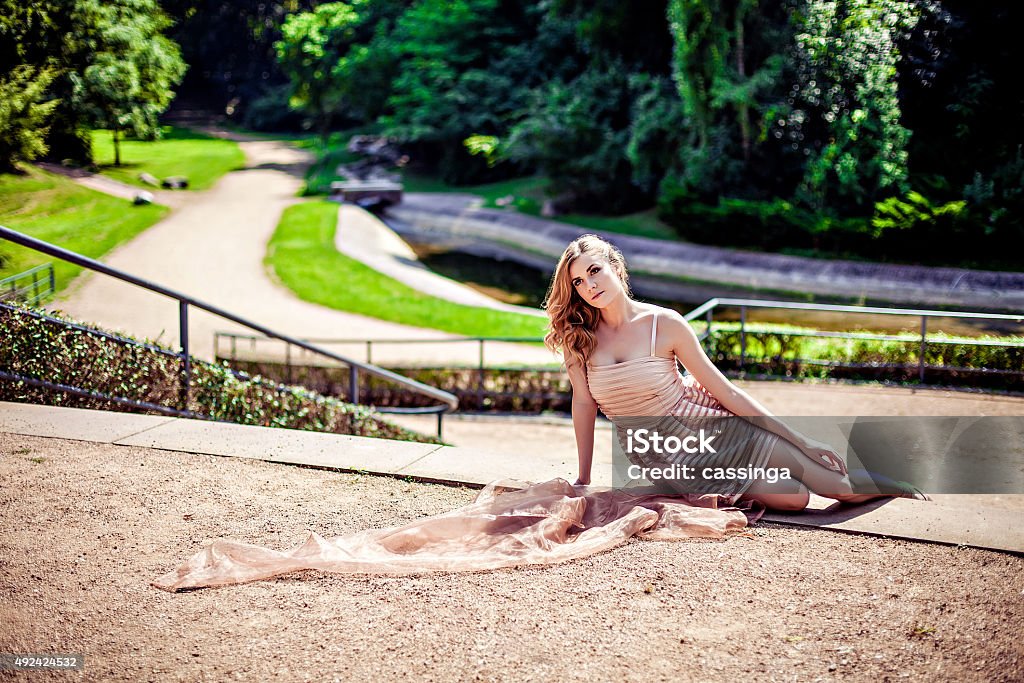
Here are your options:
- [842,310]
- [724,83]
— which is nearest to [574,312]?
[842,310]

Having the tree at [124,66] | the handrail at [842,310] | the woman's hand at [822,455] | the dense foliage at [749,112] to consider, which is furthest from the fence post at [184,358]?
the dense foliage at [749,112]

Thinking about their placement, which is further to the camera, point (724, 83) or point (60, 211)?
point (724, 83)

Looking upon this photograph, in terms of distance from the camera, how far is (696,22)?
2833 centimetres

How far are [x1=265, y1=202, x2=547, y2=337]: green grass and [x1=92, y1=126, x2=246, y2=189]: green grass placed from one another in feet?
12.8

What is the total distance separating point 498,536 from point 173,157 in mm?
29604

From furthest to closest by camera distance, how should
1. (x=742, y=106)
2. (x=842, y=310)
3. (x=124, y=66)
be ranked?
(x=742, y=106)
(x=124, y=66)
(x=842, y=310)

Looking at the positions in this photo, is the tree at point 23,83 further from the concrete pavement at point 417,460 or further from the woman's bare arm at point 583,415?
the woman's bare arm at point 583,415

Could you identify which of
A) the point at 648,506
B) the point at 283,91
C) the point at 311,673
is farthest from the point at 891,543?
the point at 283,91

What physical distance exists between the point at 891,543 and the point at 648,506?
1166mm

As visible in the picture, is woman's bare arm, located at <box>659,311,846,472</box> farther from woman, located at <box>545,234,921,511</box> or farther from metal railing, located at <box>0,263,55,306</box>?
metal railing, located at <box>0,263,55,306</box>

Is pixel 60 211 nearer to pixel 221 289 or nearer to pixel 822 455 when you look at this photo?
pixel 221 289

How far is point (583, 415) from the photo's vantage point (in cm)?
509

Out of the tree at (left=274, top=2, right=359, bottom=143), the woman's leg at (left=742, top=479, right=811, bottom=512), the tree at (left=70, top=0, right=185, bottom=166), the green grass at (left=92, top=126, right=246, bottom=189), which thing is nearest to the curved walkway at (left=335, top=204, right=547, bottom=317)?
the green grass at (left=92, top=126, right=246, bottom=189)

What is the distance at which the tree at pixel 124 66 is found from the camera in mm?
13445
